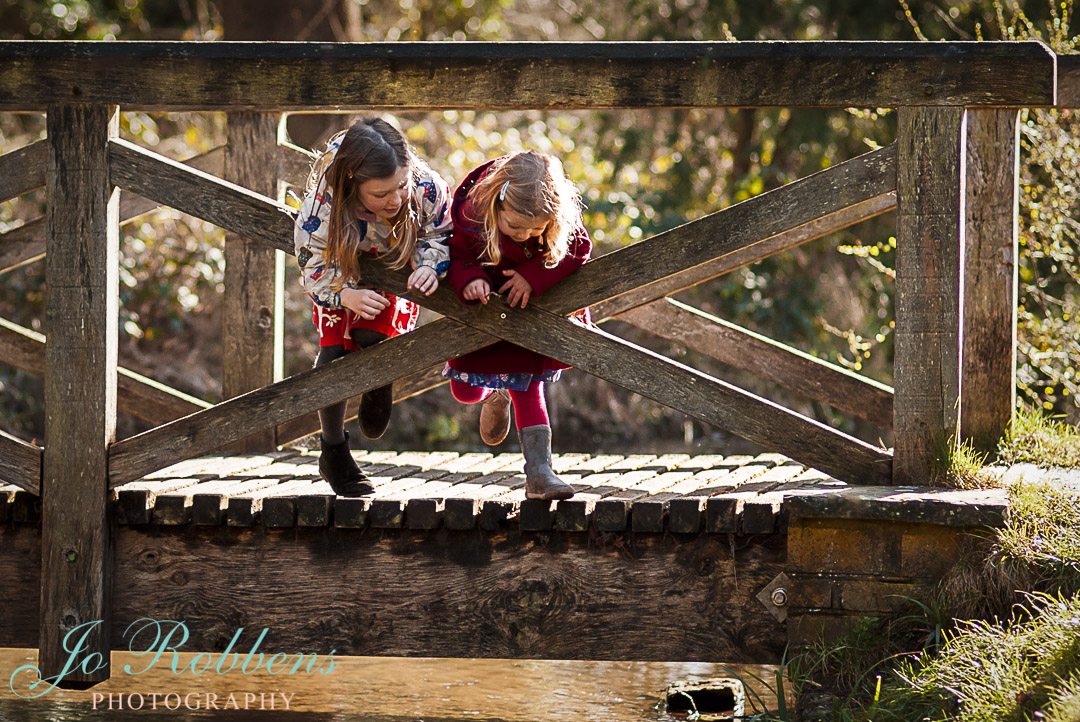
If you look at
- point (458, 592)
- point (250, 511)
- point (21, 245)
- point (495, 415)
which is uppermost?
point (21, 245)

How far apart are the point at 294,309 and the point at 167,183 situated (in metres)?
5.37

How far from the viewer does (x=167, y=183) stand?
345 cm

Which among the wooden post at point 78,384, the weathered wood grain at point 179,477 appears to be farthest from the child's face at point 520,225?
the weathered wood grain at point 179,477

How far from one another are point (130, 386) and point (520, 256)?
7.59 feet

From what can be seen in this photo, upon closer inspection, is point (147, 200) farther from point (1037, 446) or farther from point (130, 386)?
point (1037, 446)

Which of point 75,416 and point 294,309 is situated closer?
point 75,416

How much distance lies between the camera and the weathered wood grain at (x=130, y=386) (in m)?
4.84

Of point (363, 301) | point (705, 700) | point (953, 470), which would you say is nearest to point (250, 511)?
point (363, 301)

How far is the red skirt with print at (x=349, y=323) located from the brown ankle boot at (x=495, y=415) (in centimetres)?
38

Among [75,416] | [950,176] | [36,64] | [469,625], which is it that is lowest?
[469,625]

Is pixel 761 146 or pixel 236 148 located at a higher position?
pixel 761 146

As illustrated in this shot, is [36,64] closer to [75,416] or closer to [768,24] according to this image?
[75,416]

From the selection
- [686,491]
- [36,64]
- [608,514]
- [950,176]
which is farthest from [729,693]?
[36,64]

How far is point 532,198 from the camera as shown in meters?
3.31
